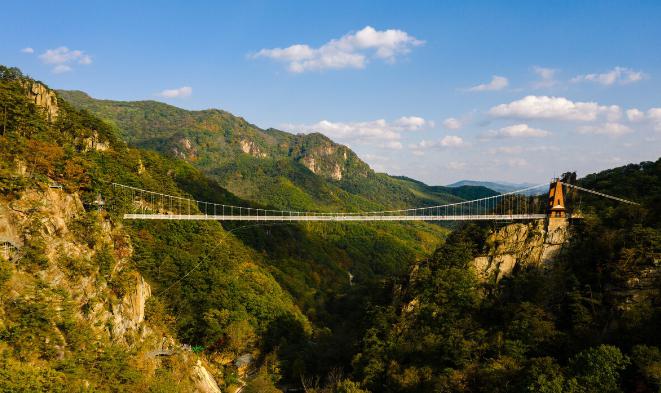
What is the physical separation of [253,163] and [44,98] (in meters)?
120

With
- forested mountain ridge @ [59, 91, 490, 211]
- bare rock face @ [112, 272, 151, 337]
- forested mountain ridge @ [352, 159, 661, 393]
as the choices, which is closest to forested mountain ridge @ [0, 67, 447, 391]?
bare rock face @ [112, 272, 151, 337]

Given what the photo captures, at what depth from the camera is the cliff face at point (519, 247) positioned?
95.1 ft

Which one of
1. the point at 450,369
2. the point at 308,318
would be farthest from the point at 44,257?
the point at 308,318

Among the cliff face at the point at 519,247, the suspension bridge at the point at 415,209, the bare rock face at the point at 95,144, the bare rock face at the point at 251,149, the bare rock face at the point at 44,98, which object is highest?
the bare rock face at the point at 251,149

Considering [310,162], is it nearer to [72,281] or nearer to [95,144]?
[95,144]

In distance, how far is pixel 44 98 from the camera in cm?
3553

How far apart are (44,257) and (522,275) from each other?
26068mm

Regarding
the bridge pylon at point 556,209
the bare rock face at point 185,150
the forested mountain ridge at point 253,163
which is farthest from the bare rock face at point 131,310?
the bare rock face at point 185,150

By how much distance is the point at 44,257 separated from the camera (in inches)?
774

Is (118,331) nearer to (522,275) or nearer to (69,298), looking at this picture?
(69,298)

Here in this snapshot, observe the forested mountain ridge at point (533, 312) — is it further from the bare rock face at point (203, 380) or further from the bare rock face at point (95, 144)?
the bare rock face at point (95, 144)

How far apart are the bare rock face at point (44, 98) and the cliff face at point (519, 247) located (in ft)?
111

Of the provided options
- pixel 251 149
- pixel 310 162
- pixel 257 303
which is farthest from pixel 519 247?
pixel 251 149

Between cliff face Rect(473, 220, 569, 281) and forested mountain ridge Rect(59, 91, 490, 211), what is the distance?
282 feet
